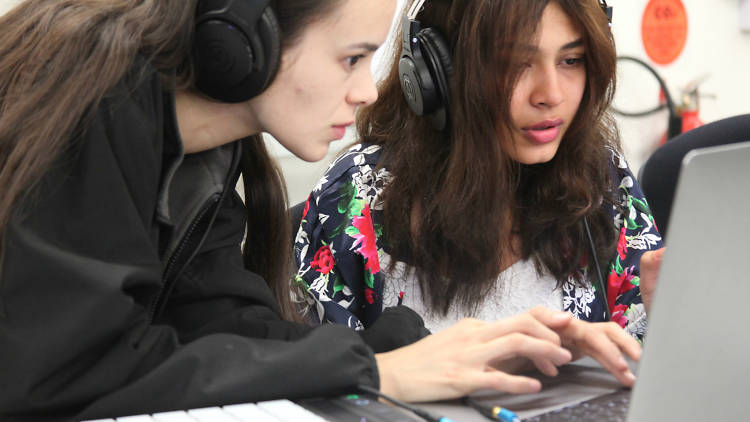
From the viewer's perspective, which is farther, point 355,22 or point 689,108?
point 689,108

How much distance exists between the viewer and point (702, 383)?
19.0 inches

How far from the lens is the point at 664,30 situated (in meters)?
2.83

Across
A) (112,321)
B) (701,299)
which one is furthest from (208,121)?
(701,299)

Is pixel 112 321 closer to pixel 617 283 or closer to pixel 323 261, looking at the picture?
pixel 323 261

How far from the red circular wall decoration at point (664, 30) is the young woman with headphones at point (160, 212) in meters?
2.26

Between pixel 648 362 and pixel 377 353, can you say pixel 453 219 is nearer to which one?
pixel 377 353

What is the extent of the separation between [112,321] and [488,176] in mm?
630

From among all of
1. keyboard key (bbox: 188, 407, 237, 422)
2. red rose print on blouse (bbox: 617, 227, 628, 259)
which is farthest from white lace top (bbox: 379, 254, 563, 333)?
keyboard key (bbox: 188, 407, 237, 422)

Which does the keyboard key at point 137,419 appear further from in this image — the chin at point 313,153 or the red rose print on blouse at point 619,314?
the red rose print on blouse at point 619,314

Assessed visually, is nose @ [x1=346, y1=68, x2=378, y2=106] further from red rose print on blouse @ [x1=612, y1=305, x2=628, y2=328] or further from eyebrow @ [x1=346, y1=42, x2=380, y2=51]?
red rose print on blouse @ [x1=612, y1=305, x2=628, y2=328]

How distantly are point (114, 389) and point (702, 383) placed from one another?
415 millimetres

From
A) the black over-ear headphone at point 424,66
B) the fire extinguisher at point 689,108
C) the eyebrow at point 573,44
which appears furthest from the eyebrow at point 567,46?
the fire extinguisher at point 689,108

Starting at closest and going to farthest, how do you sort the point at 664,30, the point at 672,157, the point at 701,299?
the point at 701,299 < the point at 672,157 < the point at 664,30

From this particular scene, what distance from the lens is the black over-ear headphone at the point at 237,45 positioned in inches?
27.6
